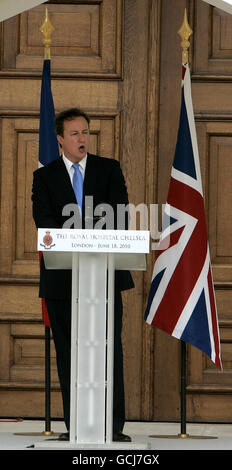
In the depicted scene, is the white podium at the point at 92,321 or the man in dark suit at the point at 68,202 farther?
the man in dark suit at the point at 68,202

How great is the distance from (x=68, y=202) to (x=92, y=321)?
3.25ft

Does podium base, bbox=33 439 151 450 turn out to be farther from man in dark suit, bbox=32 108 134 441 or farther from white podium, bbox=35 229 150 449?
man in dark suit, bbox=32 108 134 441

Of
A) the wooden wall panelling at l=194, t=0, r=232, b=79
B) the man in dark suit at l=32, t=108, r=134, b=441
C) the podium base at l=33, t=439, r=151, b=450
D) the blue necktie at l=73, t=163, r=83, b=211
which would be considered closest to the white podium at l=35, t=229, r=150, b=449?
the podium base at l=33, t=439, r=151, b=450

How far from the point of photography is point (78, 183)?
6086mm

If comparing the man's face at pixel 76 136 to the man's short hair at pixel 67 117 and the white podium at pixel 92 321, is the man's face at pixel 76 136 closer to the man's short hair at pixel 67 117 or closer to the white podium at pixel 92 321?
the man's short hair at pixel 67 117

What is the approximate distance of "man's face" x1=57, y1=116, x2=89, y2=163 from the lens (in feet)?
19.7

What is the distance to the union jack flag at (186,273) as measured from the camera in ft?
21.0

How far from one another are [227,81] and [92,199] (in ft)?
6.58

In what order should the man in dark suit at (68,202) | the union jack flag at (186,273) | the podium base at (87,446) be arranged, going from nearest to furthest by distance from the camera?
the podium base at (87,446)
the man in dark suit at (68,202)
the union jack flag at (186,273)

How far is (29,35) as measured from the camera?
7668 millimetres

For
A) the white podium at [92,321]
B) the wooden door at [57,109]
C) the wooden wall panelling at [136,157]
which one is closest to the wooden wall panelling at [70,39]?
the wooden door at [57,109]

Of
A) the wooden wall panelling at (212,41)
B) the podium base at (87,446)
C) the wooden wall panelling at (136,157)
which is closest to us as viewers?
the podium base at (87,446)
